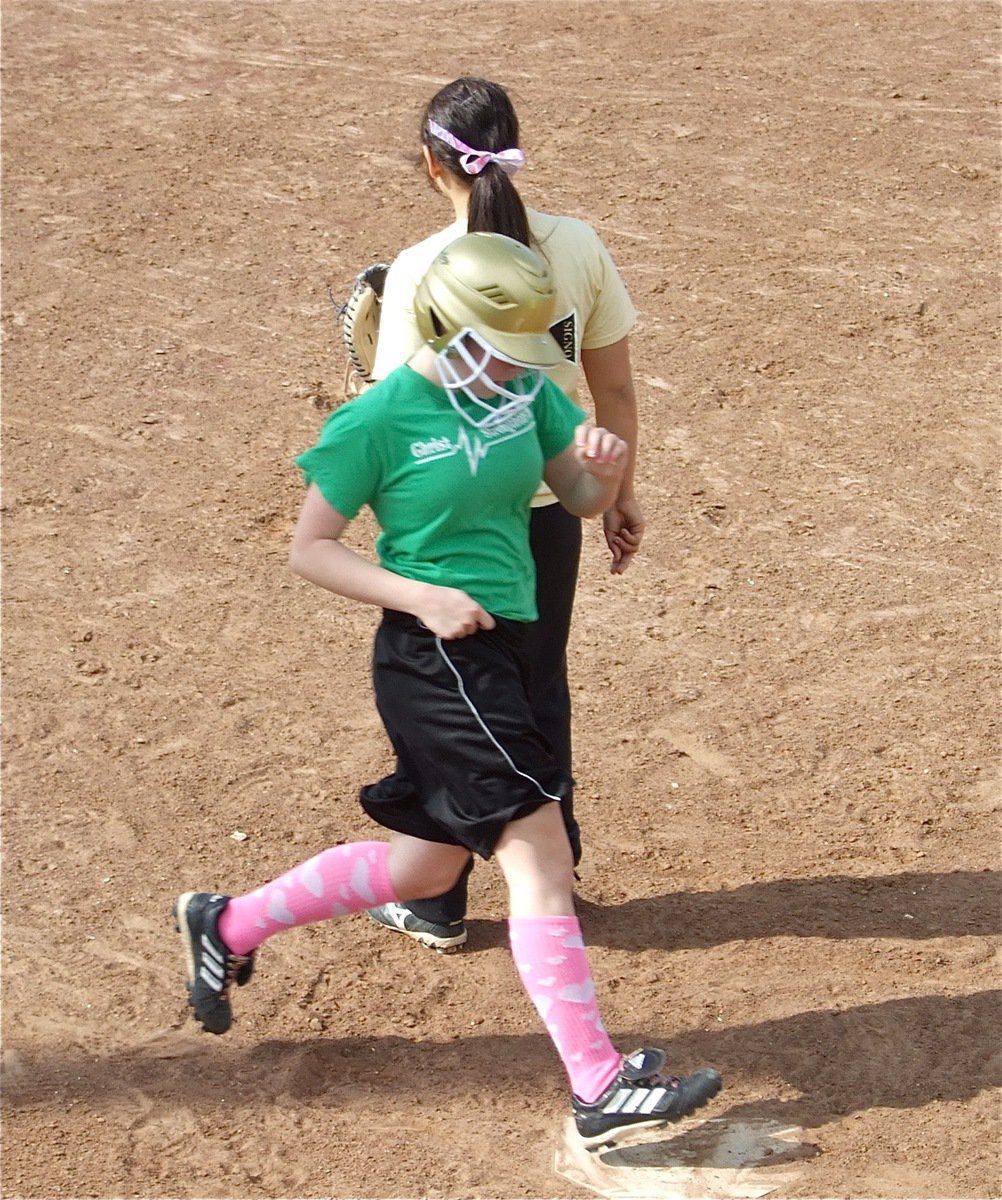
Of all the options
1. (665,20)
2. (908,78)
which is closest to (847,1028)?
(908,78)

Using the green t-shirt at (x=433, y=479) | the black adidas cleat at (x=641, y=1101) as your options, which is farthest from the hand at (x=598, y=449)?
the black adidas cleat at (x=641, y=1101)

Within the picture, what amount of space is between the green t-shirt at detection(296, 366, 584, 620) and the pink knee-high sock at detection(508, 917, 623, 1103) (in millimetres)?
673

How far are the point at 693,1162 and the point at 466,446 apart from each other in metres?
1.65

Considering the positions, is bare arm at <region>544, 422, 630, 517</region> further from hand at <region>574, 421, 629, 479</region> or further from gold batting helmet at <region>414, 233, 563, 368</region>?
gold batting helmet at <region>414, 233, 563, 368</region>

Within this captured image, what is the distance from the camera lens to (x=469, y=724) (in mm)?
3238

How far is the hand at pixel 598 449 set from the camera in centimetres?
317

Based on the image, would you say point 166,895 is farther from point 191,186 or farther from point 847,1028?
point 191,186

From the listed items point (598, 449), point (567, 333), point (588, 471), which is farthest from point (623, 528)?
point (598, 449)

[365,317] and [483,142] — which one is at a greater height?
[483,142]

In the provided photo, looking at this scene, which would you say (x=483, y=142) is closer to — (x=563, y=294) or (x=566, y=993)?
(x=563, y=294)

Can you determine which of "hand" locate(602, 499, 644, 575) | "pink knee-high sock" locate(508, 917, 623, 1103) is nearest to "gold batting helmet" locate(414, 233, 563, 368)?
"hand" locate(602, 499, 644, 575)

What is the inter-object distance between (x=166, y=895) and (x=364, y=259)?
175 inches

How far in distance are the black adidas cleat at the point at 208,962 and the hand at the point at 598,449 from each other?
136 cm

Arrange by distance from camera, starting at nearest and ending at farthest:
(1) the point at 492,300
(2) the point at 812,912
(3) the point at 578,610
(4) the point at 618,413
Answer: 1. (1) the point at 492,300
2. (4) the point at 618,413
3. (2) the point at 812,912
4. (3) the point at 578,610
